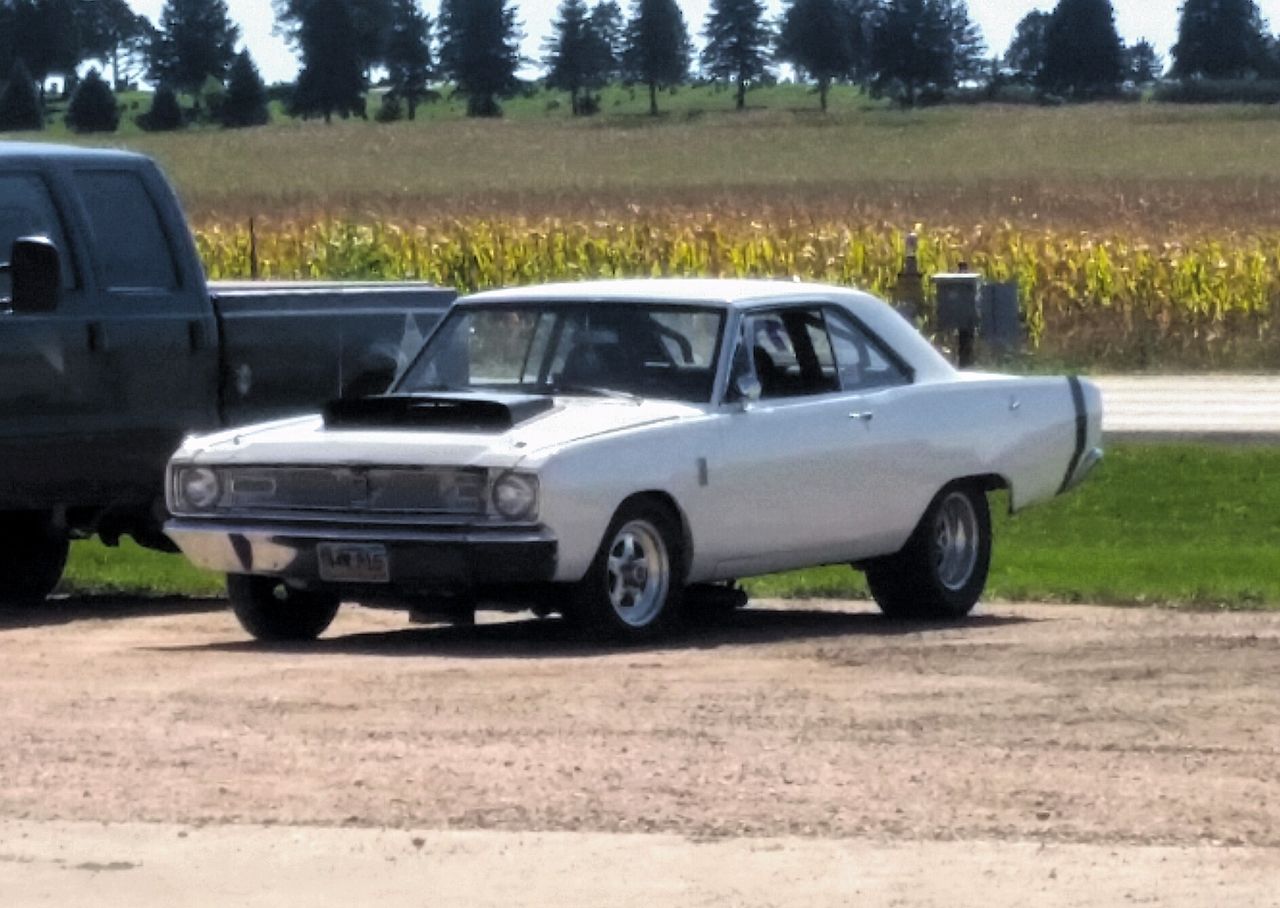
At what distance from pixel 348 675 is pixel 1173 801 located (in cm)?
369

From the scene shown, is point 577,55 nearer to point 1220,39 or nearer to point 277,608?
point 1220,39

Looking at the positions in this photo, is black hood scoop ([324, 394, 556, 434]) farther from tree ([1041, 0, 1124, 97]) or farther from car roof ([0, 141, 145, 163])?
tree ([1041, 0, 1124, 97])

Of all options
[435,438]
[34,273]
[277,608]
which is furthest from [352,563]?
[34,273]

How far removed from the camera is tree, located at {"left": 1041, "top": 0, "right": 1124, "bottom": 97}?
561 feet

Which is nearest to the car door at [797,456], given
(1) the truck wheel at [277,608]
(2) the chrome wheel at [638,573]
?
(2) the chrome wheel at [638,573]

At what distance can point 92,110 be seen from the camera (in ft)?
435

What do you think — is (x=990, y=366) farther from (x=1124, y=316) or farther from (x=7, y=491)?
(x=7, y=491)

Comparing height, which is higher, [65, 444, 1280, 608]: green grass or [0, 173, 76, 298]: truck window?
[0, 173, 76, 298]: truck window

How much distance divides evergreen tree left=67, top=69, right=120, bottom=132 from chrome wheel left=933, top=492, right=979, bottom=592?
11681 cm

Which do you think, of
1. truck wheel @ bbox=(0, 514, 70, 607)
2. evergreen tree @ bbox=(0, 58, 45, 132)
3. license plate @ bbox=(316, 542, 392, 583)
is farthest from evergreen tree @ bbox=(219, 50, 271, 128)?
license plate @ bbox=(316, 542, 392, 583)

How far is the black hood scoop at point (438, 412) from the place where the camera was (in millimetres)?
12297

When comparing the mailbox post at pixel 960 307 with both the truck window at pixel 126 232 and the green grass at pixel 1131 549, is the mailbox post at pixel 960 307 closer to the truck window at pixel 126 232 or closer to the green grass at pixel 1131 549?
the green grass at pixel 1131 549

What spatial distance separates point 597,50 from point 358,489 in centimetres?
17791

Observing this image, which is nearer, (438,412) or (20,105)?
(438,412)
